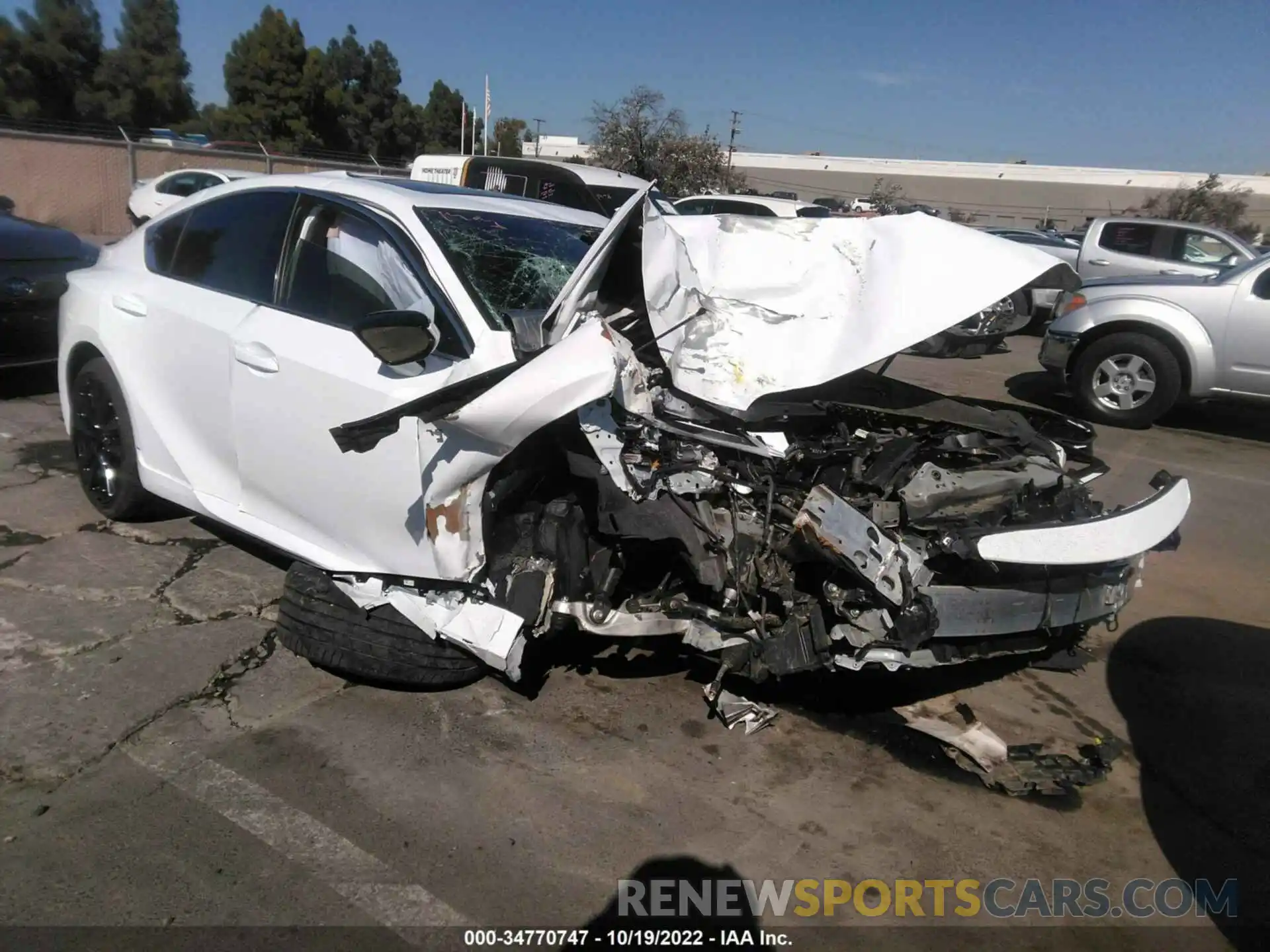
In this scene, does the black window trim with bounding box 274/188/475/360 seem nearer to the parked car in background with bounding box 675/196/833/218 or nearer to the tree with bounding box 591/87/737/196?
the parked car in background with bounding box 675/196/833/218

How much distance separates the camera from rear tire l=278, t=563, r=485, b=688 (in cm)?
328

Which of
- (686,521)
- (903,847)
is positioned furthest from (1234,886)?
(686,521)

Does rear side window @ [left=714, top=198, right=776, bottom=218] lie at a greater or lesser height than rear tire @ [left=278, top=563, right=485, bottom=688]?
greater

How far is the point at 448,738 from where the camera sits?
10.4 ft

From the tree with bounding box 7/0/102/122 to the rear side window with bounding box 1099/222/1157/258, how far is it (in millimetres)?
39152

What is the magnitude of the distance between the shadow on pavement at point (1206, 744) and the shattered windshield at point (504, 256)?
2837 millimetres

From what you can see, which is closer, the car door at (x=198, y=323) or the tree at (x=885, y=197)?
the car door at (x=198, y=323)

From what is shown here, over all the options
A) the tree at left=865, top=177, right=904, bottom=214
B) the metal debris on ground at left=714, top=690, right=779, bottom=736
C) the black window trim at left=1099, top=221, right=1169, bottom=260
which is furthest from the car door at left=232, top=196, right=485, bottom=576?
the tree at left=865, top=177, right=904, bottom=214

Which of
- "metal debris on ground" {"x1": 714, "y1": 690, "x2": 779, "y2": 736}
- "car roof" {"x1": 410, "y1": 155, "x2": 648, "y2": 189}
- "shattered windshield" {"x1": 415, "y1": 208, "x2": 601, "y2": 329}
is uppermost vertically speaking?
"car roof" {"x1": 410, "y1": 155, "x2": 648, "y2": 189}

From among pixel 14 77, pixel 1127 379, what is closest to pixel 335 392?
pixel 1127 379

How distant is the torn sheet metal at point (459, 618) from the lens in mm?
2959

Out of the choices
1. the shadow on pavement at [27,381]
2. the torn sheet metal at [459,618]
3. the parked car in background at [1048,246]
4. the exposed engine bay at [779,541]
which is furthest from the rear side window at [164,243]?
the parked car in background at [1048,246]

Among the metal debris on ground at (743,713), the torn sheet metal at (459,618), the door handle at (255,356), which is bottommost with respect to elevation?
the metal debris on ground at (743,713)

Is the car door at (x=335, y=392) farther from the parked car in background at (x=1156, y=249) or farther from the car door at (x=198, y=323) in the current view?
the parked car in background at (x=1156, y=249)
